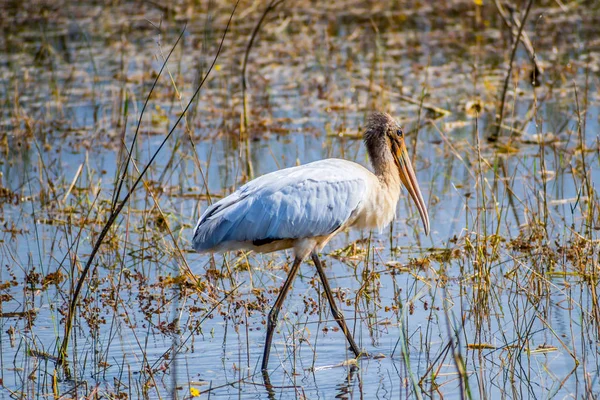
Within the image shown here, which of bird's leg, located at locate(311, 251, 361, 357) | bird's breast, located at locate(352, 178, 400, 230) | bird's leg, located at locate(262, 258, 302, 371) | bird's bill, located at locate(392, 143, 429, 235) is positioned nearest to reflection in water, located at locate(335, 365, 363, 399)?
bird's leg, located at locate(311, 251, 361, 357)

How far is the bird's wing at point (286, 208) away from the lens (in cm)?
545

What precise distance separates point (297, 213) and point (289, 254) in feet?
4.89

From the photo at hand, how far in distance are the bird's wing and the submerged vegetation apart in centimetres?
47

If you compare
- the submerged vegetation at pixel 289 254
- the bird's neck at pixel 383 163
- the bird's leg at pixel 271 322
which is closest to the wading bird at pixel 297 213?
the bird's leg at pixel 271 322

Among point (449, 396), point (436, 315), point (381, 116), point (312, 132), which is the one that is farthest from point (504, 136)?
point (449, 396)

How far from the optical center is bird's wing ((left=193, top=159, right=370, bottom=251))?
545cm

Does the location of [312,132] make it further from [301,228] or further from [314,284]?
[301,228]

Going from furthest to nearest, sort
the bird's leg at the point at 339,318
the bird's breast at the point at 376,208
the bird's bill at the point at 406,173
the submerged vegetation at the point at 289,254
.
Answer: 1. the bird's bill at the point at 406,173
2. the bird's breast at the point at 376,208
3. the bird's leg at the point at 339,318
4. the submerged vegetation at the point at 289,254

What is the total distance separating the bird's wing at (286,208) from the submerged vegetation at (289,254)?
0.47m

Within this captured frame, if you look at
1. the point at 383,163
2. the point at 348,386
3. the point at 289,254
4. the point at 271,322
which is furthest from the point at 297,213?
the point at 289,254

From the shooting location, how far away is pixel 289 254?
7020 mm

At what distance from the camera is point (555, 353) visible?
199 inches

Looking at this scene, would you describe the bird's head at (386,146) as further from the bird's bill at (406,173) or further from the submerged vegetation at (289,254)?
the submerged vegetation at (289,254)

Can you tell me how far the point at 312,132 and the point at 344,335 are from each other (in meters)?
4.28
